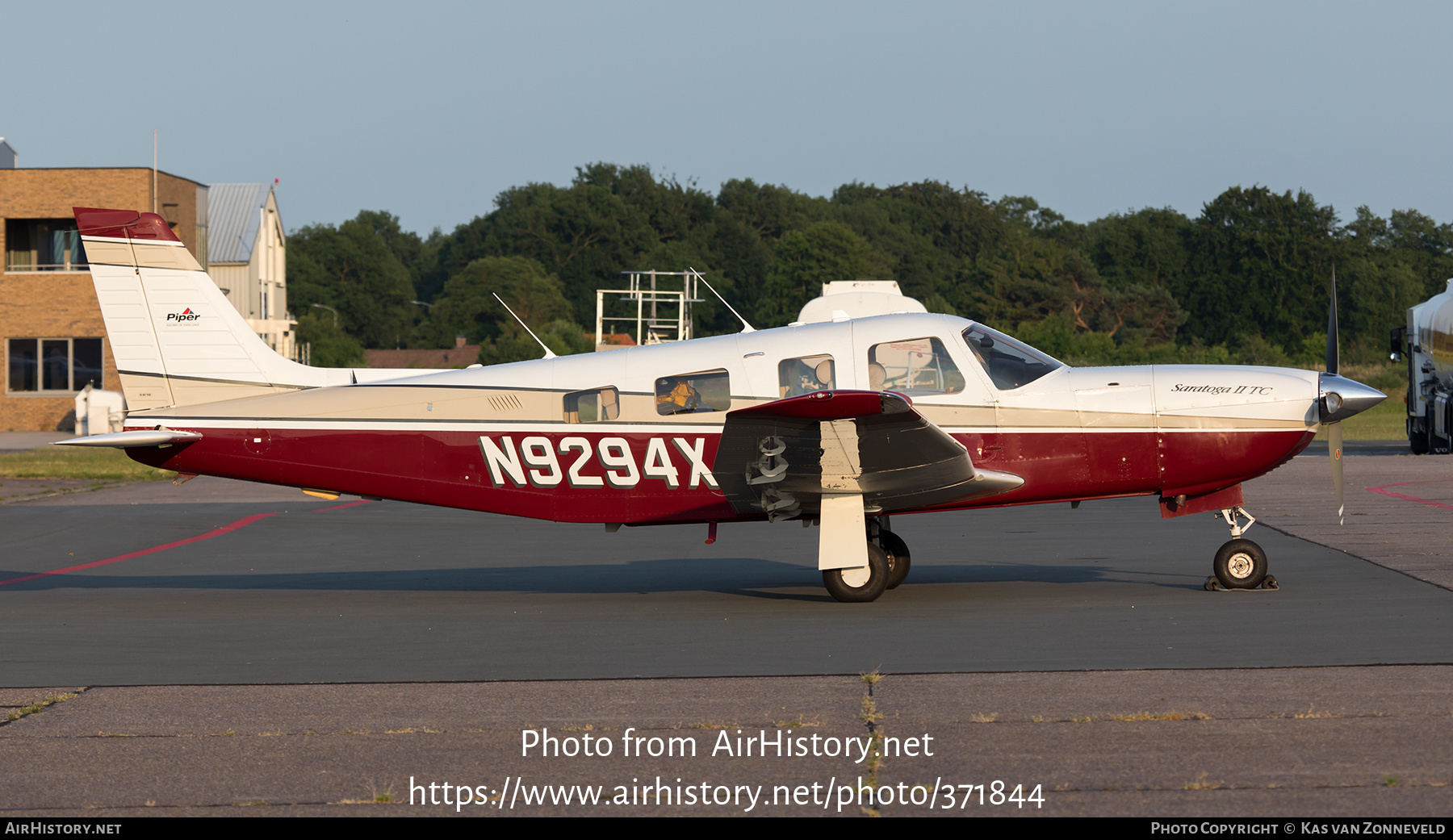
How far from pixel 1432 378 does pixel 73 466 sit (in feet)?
92.9

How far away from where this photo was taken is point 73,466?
89.1ft

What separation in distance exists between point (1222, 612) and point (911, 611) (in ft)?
6.99

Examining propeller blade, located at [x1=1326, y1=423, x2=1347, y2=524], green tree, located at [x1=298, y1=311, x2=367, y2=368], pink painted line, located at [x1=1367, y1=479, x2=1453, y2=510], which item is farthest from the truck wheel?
green tree, located at [x1=298, y1=311, x2=367, y2=368]

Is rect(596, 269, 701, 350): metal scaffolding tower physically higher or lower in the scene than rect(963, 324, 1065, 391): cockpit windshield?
higher

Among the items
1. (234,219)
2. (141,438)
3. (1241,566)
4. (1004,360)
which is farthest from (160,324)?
(234,219)

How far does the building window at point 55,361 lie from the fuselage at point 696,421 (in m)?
34.5

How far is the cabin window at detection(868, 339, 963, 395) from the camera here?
9.81m

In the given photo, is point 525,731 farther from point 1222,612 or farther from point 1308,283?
point 1308,283

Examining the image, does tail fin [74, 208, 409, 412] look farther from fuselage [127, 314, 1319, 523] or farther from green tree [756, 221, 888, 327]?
green tree [756, 221, 888, 327]

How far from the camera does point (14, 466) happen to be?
26312 millimetres

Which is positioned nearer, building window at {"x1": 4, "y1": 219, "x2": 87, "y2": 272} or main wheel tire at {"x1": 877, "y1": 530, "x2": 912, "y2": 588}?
main wheel tire at {"x1": 877, "y1": 530, "x2": 912, "y2": 588}

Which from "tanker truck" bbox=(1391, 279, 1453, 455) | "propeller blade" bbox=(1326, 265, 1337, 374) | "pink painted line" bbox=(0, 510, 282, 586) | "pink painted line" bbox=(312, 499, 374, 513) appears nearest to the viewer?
"propeller blade" bbox=(1326, 265, 1337, 374)

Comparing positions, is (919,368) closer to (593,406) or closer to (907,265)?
(593,406)
